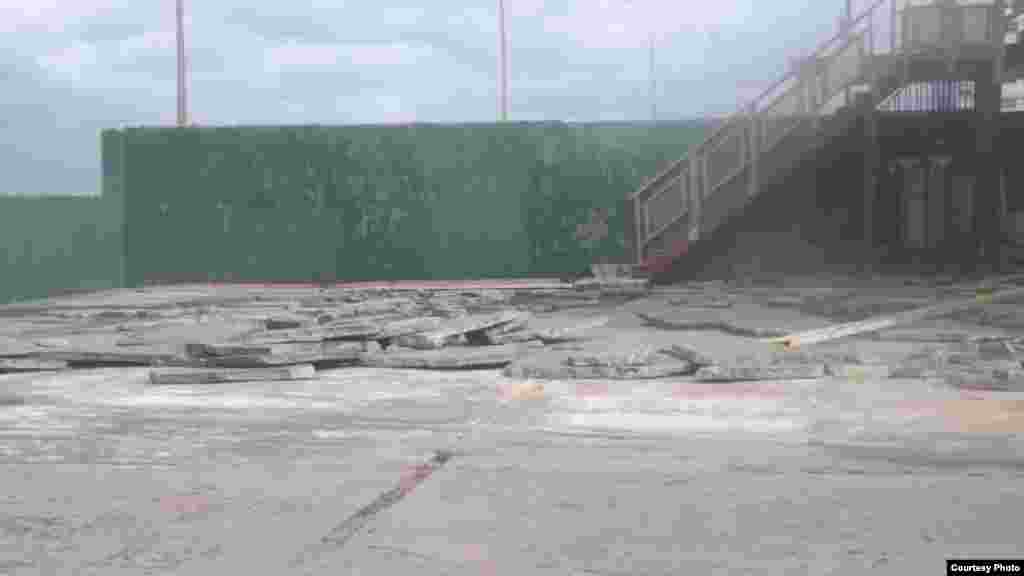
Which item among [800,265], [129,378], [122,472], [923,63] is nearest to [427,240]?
[800,265]

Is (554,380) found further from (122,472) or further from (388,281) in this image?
(388,281)

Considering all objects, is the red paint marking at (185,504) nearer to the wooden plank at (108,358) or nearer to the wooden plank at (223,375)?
the wooden plank at (223,375)

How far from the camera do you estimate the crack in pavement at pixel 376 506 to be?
5176 millimetres

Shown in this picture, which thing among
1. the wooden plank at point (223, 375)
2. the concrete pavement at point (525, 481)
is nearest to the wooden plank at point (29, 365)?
the wooden plank at point (223, 375)

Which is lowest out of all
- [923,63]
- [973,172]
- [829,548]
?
[829,548]

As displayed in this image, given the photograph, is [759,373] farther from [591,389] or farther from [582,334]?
[582,334]

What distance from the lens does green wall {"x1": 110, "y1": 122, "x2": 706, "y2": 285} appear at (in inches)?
1086

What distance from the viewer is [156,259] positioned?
96.2 ft

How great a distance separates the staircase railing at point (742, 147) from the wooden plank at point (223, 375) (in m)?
11.7

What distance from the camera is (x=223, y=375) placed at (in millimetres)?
10477

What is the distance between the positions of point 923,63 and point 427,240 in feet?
39.4

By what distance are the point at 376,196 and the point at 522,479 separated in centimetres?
2239

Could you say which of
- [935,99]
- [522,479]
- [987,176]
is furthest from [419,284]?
[522,479]

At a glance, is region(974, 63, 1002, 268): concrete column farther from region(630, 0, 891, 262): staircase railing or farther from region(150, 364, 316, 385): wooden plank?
region(150, 364, 316, 385): wooden plank
